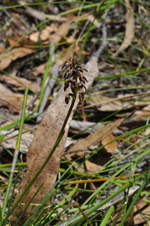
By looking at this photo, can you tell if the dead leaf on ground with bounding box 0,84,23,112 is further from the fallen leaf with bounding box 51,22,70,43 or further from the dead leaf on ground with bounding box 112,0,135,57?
the dead leaf on ground with bounding box 112,0,135,57

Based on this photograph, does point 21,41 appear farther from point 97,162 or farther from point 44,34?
point 97,162

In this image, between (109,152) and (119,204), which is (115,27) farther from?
(119,204)

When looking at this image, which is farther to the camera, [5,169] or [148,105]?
[148,105]

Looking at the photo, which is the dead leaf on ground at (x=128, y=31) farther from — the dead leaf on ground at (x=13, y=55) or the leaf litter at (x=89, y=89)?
the dead leaf on ground at (x=13, y=55)

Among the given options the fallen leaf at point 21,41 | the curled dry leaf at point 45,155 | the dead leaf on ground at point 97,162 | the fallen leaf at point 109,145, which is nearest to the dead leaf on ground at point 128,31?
the fallen leaf at point 21,41

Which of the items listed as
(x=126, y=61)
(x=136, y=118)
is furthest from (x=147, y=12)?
(x=136, y=118)

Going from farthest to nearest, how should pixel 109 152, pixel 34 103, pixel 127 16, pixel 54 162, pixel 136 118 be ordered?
1. pixel 127 16
2. pixel 34 103
3. pixel 136 118
4. pixel 109 152
5. pixel 54 162

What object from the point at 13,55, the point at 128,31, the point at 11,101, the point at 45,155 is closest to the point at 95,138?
the point at 45,155
